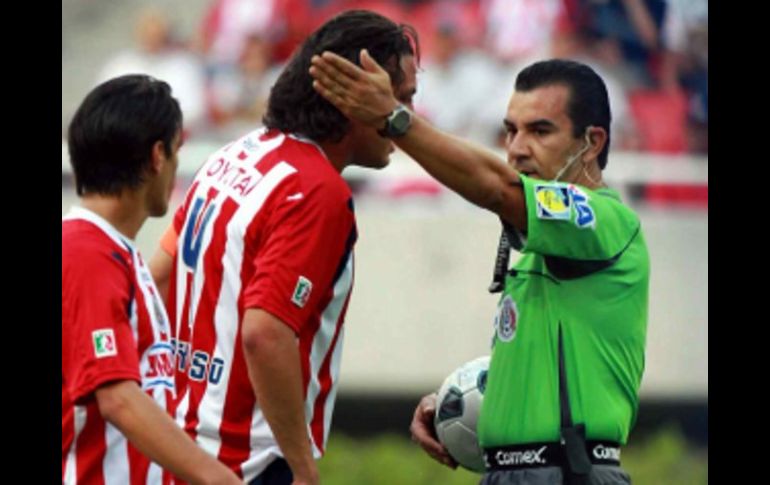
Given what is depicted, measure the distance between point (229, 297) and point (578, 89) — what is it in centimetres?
160

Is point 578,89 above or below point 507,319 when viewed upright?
above

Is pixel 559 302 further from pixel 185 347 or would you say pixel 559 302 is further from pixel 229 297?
pixel 185 347

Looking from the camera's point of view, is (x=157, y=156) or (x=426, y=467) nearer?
(x=157, y=156)

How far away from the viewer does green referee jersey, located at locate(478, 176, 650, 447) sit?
5.43 metres

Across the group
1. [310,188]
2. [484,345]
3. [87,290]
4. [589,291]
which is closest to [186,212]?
[310,188]

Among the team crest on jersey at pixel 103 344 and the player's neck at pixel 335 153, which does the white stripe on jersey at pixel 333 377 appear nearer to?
the player's neck at pixel 335 153

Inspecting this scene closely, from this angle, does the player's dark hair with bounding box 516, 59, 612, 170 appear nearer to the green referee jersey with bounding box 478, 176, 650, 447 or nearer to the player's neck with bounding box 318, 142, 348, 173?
the green referee jersey with bounding box 478, 176, 650, 447

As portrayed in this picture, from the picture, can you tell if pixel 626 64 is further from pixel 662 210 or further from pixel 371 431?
pixel 371 431

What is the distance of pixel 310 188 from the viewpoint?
5148 millimetres

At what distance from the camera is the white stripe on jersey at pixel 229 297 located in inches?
205

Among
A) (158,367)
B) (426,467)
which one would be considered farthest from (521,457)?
(426,467)

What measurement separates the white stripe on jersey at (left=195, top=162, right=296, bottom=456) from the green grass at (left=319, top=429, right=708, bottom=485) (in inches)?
206

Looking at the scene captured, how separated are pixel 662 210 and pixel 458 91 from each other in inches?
76.7

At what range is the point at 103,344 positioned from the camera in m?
4.53
